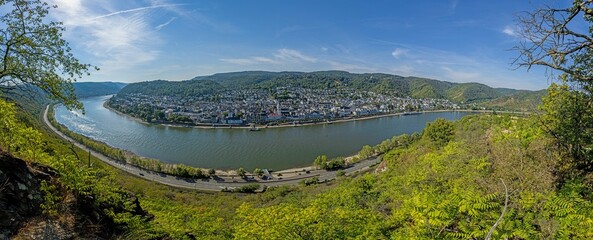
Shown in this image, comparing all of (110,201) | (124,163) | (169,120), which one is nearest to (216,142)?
(124,163)

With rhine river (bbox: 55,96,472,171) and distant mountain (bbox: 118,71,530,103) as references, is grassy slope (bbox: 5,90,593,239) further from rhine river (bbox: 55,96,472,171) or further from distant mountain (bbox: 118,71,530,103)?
distant mountain (bbox: 118,71,530,103)

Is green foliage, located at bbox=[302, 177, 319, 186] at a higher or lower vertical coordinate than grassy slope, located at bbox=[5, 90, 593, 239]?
lower

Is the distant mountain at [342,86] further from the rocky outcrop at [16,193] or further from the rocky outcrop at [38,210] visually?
the rocky outcrop at [16,193]

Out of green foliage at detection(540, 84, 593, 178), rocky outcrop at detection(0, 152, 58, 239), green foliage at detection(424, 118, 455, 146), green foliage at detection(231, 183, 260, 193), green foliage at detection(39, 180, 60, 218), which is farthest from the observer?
green foliage at detection(231, 183, 260, 193)

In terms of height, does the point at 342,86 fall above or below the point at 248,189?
above

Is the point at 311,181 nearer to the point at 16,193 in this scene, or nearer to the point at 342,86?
the point at 16,193

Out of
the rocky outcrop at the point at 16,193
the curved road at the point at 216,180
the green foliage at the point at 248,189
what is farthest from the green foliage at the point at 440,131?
the rocky outcrop at the point at 16,193

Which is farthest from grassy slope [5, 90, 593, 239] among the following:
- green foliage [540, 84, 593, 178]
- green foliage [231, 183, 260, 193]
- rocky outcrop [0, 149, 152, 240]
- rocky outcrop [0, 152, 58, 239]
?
green foliage [231, 183, 260, 193]

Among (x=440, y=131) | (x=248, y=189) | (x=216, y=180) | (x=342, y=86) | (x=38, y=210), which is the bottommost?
(x=216, y=180)

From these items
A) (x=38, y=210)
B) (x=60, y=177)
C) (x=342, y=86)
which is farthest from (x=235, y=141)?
(x=342, y=86)
